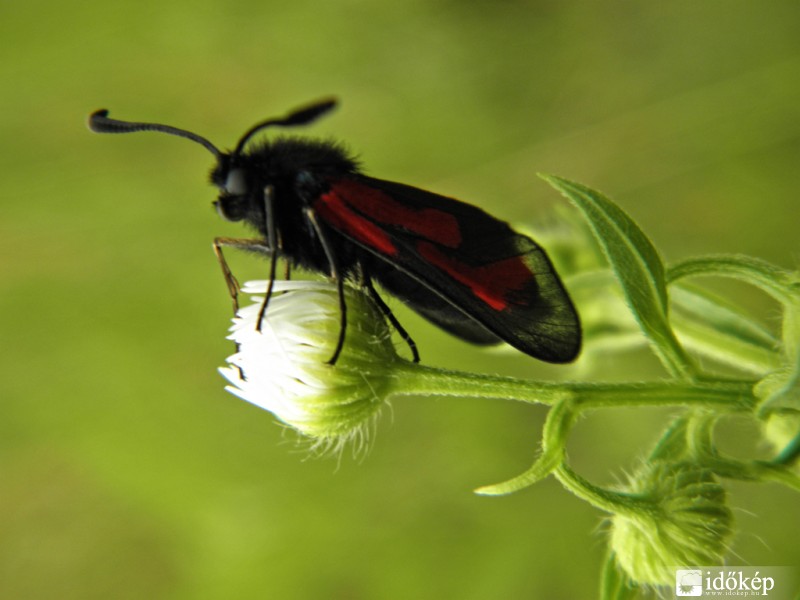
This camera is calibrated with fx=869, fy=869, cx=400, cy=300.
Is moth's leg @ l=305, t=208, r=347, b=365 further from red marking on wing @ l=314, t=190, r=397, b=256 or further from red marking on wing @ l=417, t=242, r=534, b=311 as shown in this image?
red marking on wing @ l=417, t=242, r=534, b=311

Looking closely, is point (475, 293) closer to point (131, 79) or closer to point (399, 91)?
point (399, 91)

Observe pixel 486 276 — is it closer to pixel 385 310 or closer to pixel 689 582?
pixel 385 310

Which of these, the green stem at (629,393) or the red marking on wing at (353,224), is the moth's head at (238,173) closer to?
the red marking on wing at (353,224)

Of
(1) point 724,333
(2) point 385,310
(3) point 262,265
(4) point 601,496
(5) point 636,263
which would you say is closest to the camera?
(4) point 601,496

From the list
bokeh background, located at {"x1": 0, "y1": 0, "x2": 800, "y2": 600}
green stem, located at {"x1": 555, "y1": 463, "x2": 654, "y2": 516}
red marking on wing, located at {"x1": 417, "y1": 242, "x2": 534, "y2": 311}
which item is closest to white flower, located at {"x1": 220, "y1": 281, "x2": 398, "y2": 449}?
red marking on wing, located at {"x1": 417, "y1": 242, "x2": 534, "y2": 311}

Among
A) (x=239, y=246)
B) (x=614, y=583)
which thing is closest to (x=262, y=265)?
(x=239, y=246)

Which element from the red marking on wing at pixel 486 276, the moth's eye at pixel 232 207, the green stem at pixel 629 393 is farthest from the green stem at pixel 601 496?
the moth's eye at pixel 232 207

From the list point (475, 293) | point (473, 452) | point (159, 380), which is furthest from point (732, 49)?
point (159, 380)
